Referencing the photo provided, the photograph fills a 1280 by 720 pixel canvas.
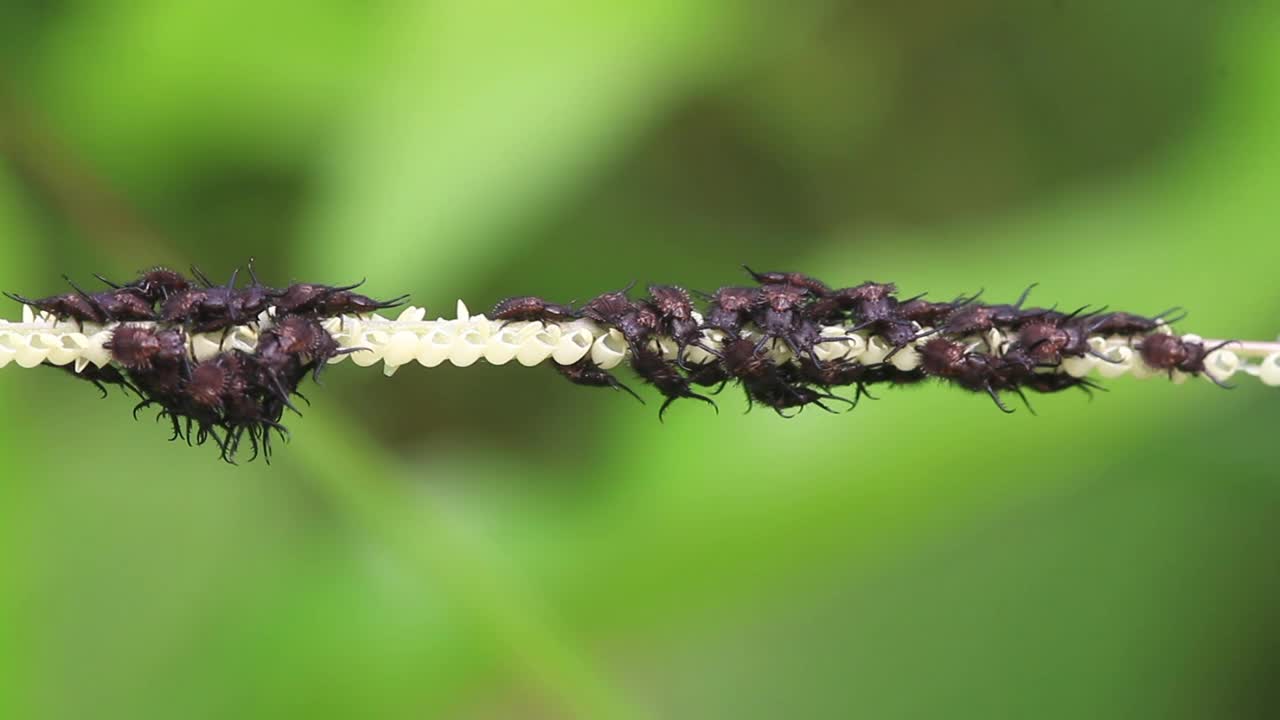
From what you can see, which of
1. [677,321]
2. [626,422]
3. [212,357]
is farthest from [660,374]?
[626,422]

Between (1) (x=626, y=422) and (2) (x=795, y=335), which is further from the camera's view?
(1) (x=626, y=422)

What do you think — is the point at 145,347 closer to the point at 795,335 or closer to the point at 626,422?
the point at 795,335

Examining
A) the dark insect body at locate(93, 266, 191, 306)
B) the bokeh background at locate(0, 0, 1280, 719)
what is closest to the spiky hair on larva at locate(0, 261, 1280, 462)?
the dark insect body at locate(93, 266, 191, 306)

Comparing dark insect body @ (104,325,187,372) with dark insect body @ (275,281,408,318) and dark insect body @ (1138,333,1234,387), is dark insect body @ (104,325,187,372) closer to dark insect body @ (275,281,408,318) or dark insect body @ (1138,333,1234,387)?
dark insect body @ (275,281,408,318)

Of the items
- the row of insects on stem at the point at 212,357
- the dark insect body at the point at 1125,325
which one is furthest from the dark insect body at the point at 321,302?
the dark insect body at the point at 1125,325

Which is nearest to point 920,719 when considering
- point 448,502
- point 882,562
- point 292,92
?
point 882,562

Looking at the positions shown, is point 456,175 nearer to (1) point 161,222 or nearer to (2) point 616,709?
(1) point 161,222

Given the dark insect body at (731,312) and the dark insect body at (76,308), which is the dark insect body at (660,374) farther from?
the dark insect body at (76,308)
